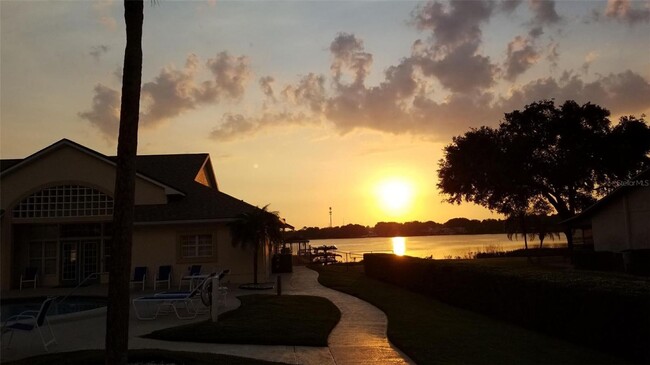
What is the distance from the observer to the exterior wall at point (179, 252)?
883 inches

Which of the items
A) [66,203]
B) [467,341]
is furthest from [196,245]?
[467,341]

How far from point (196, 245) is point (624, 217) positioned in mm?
20193

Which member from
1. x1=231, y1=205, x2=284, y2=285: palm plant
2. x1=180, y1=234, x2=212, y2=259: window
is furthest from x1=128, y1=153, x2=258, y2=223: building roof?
x1=180, y1=234, x2=212, y2=259: window

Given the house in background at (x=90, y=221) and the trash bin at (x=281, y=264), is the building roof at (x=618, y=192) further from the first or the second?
the house in background at (x=90, y=221)

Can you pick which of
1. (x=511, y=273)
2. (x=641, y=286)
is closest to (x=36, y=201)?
(x=511, y=273)

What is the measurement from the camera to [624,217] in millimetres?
24922

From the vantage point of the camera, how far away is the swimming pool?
1623 cm

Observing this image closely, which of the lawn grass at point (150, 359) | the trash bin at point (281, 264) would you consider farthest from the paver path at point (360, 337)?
the trash bin at point (281, 264)

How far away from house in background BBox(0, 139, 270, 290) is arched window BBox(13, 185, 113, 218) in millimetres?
40

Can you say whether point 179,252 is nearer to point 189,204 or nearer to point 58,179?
point 189,204

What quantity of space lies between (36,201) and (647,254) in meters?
26.3

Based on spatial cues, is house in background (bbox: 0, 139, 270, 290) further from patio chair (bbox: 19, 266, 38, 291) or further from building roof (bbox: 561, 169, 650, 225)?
building roof (bbox: 561, 169, 650, 225)

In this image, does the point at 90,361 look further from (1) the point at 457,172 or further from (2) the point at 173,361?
(1) the point at 457,172

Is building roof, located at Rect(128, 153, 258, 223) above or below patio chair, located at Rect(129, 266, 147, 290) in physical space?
above
